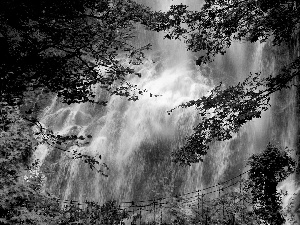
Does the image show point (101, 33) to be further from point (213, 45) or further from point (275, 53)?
point (275, 53)

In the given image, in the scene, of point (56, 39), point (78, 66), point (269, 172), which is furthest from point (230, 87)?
point (269, 172)

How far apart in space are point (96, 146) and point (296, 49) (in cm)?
1829

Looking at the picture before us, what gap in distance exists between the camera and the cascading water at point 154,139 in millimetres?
23922

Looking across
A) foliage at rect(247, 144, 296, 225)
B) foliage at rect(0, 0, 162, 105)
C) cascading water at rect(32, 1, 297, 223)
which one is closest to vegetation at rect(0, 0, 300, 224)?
foliage at rect(0, 0, 162, 105)

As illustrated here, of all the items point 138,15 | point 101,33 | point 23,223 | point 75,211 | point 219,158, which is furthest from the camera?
point 219,158

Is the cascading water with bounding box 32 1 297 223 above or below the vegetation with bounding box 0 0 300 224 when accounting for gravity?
above

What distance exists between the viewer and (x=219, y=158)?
79.6 feet

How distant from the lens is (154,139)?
2761cm

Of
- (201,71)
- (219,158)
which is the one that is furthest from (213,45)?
(201,71)

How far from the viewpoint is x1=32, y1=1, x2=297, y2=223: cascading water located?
78.5 feet

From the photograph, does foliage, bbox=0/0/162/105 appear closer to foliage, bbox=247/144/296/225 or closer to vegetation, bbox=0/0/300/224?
vegetation, bbox=0/0/300/224

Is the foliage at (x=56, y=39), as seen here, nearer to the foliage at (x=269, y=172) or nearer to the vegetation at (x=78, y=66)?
the vegetation at (x=78, y=66)

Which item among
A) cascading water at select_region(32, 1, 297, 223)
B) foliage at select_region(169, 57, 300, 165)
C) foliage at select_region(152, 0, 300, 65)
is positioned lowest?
foliage at select_region(169, 57, 300, 165)

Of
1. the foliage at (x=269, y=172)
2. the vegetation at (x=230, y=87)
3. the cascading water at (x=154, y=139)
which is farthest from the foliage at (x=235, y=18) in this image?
the cascading water at (x=154, y=139)
